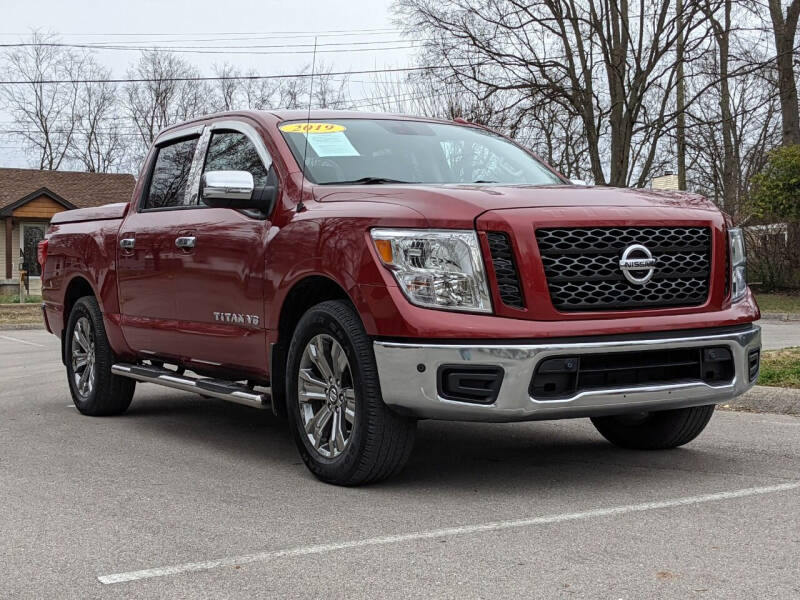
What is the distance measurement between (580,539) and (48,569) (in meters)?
2.00

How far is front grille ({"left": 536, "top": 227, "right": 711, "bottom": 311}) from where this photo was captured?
5.27m

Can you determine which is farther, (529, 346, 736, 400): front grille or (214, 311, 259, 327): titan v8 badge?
(214, 311, 259, 327): titan v8 badge

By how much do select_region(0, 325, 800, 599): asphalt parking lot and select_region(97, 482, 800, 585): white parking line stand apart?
0.04 ft

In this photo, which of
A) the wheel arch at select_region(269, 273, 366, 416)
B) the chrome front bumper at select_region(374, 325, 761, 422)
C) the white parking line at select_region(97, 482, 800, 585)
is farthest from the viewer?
the wheel arch at select_region(269, 273, 366, 416)

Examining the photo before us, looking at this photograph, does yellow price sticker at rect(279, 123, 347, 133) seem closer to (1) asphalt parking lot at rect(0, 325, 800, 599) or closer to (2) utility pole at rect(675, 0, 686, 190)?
(1) asphalt parking lot at rect(0, 325, 800, 599)

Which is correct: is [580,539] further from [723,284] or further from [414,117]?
[414,117]

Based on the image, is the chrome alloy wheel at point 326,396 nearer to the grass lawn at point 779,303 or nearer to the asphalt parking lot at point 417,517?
the asphalt parking lot at point 417,517

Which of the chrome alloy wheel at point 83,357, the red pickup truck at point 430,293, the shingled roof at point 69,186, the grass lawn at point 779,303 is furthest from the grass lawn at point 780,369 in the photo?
the shingled roof at point 69,186

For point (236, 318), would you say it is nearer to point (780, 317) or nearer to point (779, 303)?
point (780, 317)

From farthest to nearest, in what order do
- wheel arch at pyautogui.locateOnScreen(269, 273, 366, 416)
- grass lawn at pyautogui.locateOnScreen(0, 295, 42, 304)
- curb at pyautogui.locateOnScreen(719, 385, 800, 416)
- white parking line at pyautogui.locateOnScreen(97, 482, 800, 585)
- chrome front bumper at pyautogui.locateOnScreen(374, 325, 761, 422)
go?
grass lawn at pyautogui.locateOnScreen(0, 295, 42, 304) < curb at pyautogui.locateOnScreen(719, 385, 800, 416) < wheel arch at pyautogui.locateOnScreen(269, 273, 366, 416) < chrome front bumper at pyautogui.locateOnScreen(374, 325, 761, 422) < white parking line at pyautogui.locateOnScreen(97, 482, 800, 585)

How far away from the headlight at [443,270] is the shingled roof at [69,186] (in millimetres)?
34882

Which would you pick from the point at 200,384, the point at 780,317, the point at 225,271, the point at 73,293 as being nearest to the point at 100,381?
the point at 73,293

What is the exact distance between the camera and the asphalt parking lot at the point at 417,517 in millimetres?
4008

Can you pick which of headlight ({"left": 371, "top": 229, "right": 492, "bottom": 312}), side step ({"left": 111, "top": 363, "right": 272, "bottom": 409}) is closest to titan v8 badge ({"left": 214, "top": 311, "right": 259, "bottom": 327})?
side step ({"left": 111, "top": 363, "right": 272, "bottom": 409})
